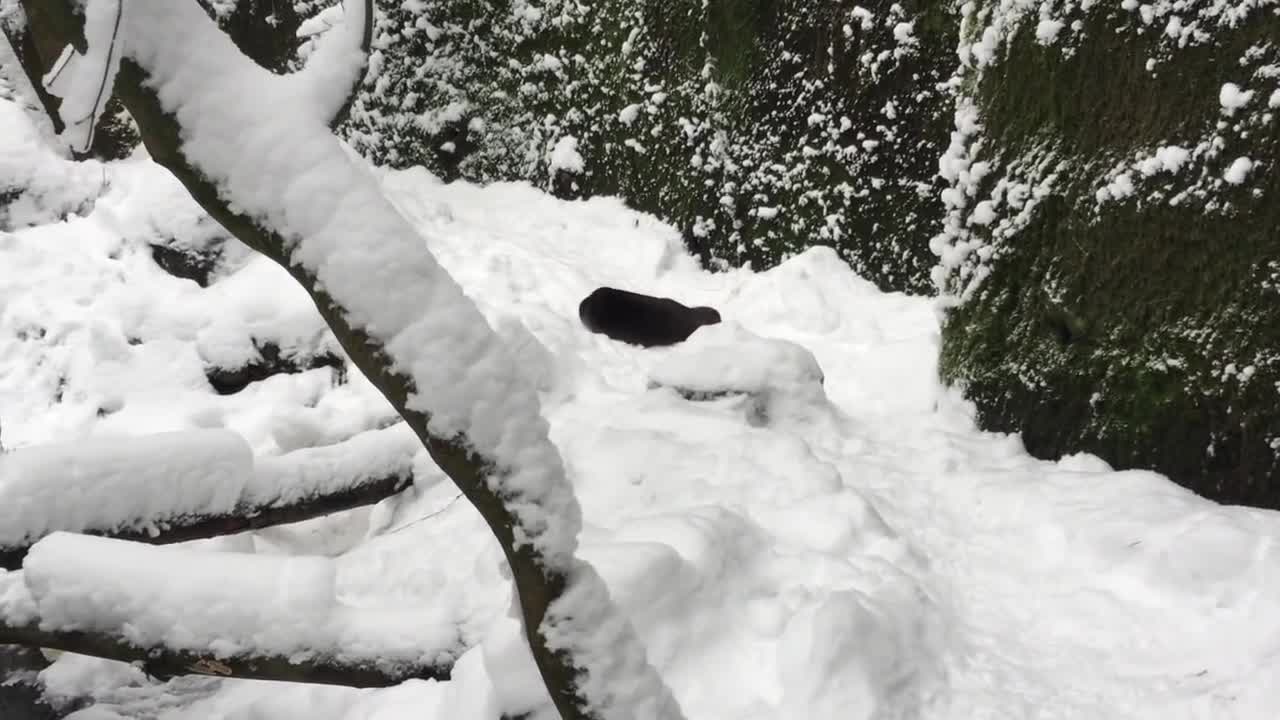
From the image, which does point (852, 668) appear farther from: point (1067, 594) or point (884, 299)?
point (884, 299)

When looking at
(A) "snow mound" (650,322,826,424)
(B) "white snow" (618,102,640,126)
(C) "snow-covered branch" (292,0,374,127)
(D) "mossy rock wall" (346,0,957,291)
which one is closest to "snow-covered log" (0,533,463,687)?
(C) "snow-covered branch" (292,0,374,127)

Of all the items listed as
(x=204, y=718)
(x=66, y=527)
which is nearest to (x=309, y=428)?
(x=66, y=527)

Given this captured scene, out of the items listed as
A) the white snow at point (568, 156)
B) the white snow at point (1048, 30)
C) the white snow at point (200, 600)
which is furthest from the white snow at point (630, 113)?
the white snow at point (200, 600)

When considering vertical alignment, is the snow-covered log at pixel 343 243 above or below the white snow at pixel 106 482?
above

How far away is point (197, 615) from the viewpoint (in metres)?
1.91

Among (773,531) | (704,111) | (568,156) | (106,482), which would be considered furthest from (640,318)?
(106,482)

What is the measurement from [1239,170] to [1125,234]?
1.24ft

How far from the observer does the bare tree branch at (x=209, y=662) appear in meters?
1.92

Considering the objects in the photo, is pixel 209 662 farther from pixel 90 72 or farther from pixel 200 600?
pixel 90 72

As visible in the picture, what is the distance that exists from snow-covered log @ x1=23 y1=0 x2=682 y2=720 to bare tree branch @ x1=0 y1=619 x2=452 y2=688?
0.96 meters

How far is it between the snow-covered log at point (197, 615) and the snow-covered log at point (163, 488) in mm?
309

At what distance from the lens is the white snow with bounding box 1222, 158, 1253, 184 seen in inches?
90.4

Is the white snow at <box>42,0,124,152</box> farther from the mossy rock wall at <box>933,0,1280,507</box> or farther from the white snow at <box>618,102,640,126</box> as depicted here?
the white snow at <box>618,102,640,126</box>

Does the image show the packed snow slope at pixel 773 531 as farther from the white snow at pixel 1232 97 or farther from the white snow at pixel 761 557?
the white snow at pixel 1232 97
